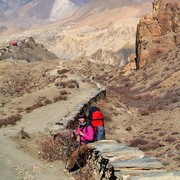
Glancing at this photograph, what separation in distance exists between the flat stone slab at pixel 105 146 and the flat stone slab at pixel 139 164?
110 cm

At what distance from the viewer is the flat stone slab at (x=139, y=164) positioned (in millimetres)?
8062

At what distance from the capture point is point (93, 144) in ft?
35.8

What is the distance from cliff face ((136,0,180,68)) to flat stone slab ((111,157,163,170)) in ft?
133

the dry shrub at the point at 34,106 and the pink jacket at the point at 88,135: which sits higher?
the dry shrub at the point at 34,106

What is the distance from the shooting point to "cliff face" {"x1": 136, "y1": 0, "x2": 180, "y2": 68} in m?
49.2

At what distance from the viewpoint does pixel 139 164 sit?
27.0 ft

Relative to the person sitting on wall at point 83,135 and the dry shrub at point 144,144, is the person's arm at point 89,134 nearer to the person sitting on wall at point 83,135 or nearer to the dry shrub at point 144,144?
the person sitting on wall at point 83,135

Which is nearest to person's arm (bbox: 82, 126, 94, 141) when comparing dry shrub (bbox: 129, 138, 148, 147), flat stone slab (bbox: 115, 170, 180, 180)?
flat stone slab (bbox: 115, 170, 180, 180)

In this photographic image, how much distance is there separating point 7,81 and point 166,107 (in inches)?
1109

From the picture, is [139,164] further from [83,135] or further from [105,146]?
[83,135]

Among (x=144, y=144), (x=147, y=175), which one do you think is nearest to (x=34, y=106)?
(x=144, y=144)

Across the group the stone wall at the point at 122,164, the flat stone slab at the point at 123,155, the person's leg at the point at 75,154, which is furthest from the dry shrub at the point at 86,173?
the flat stone slab at the point at 123,155

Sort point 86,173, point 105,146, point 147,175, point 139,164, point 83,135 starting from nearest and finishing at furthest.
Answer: point 147,175, point 139,164, point 105,146, point 86,173, point 83,135

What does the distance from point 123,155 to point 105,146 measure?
4.49 feet
